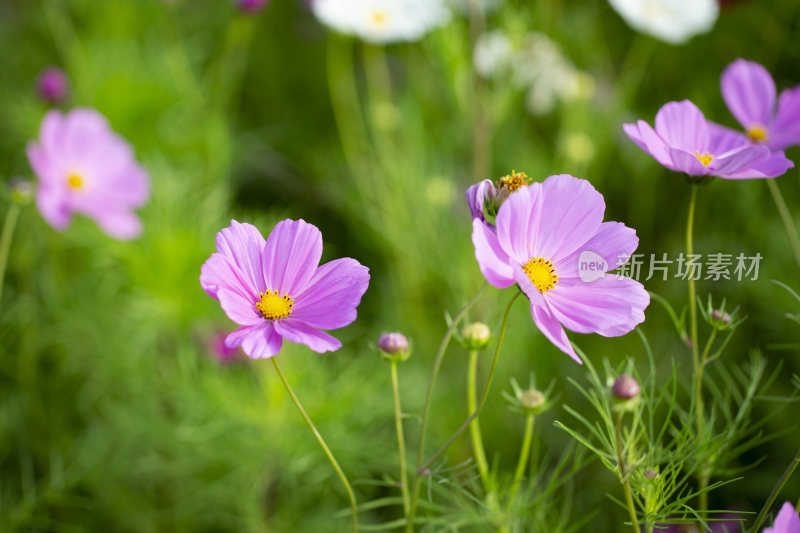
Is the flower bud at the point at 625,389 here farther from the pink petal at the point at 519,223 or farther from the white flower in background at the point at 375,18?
the white flower in background at the point at 375,18

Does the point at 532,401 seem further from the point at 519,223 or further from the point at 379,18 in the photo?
the point at 379,18

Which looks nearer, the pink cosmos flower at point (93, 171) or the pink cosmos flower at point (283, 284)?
the pink cosmos flower at point (283, 284)

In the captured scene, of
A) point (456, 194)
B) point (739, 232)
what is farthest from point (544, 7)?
point (739, 232)

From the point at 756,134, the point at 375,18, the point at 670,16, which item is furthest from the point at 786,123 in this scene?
the point at 375,18

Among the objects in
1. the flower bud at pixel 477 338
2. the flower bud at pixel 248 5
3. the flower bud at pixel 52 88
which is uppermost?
the flower bud at pixel 52 88

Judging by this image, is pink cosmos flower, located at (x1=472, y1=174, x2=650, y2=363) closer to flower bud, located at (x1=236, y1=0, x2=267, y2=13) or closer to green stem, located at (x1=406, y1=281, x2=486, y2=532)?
green stem, located at (x1=406, y1=281, x2=486, y2=532)

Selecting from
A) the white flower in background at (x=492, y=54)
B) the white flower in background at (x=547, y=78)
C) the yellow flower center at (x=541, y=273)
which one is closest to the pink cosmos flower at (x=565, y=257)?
the yellow flower center at (x=541, y=273)

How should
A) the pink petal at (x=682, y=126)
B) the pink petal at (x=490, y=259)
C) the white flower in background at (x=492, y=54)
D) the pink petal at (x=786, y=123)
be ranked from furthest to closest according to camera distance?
the white flower in background at (x=492, y=54), the pink petal at (x=786, y=123), the pink petal at (x=682, y=126), the pink petal at (x=490, y=259)
